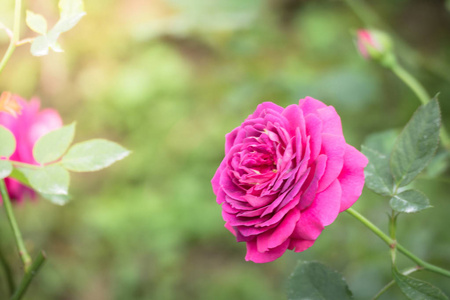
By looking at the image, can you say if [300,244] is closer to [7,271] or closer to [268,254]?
[268,254]

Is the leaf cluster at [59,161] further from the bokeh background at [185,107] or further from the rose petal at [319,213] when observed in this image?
the bokeh background at [185,107]

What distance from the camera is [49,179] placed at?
346 millimetres

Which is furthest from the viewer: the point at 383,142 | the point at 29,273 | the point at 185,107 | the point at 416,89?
the point at 185,107

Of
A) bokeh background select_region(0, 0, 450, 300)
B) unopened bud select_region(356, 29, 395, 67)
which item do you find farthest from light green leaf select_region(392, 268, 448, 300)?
bokeh background select_region(0, 0, 450, 300)

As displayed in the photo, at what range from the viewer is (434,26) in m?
1.47

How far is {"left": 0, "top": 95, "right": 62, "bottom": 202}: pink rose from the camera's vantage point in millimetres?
474

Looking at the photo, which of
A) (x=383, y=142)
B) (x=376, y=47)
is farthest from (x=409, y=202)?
(x=376, y=47)

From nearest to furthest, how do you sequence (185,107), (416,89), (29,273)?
(29,273) → (416,89) → (185,107)

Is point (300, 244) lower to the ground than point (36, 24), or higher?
lower

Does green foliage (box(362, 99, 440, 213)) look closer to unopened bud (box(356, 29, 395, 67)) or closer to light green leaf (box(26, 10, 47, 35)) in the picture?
light green leaf (box(26, 10, 47, 35))

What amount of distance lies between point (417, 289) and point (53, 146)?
30 centimetres

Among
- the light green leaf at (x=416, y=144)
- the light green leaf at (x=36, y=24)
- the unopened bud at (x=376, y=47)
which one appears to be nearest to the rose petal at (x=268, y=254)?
the light green leaf at (x=416, y=144)

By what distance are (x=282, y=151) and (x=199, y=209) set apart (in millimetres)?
1108

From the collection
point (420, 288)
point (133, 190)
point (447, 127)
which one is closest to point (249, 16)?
point (447, 127)
